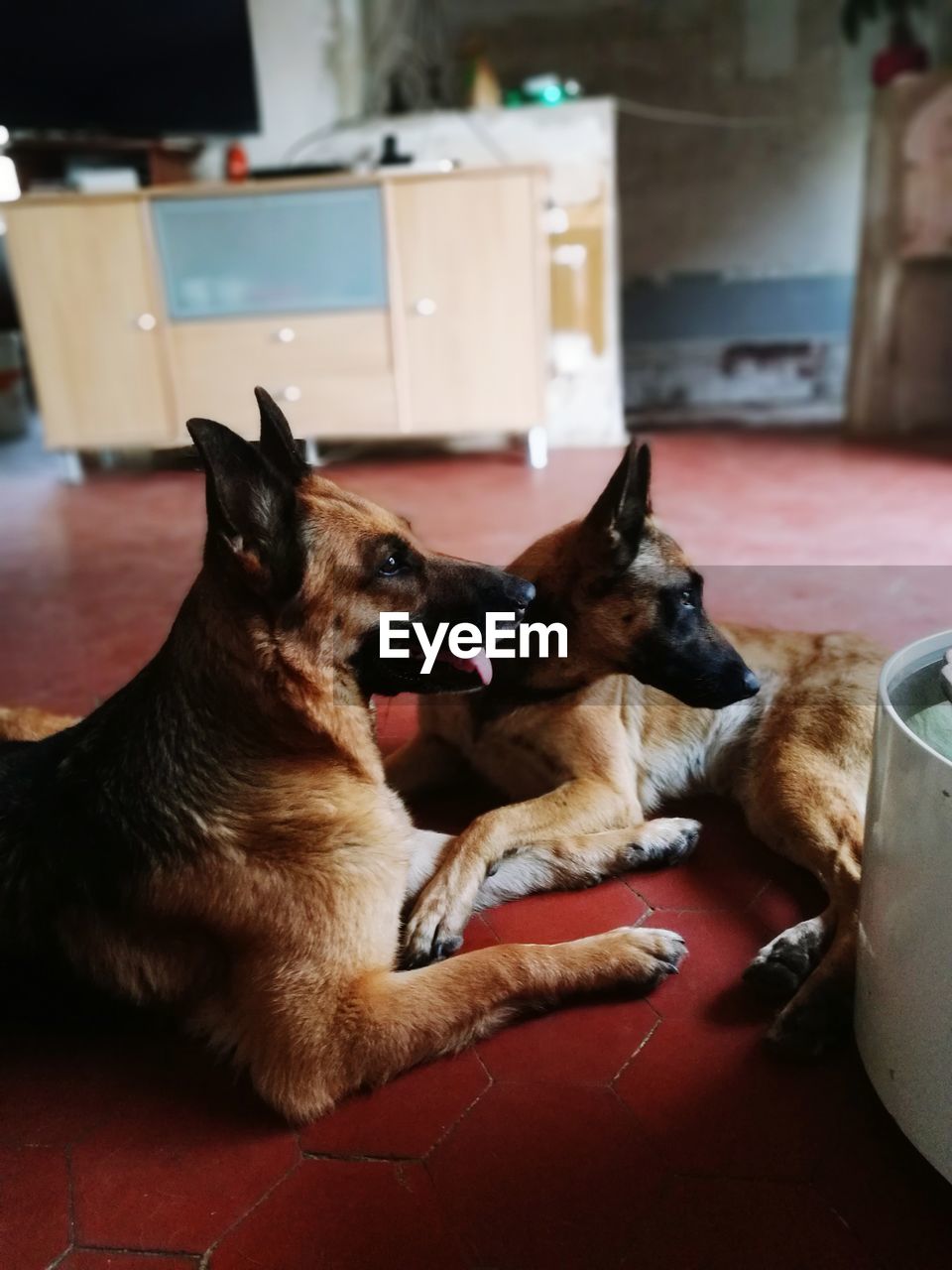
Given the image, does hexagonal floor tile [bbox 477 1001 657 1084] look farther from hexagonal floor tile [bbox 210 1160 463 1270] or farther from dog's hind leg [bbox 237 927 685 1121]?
hexagonal floor tile [bbox 210 1160 463 1270]

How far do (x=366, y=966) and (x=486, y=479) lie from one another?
395 centimetres

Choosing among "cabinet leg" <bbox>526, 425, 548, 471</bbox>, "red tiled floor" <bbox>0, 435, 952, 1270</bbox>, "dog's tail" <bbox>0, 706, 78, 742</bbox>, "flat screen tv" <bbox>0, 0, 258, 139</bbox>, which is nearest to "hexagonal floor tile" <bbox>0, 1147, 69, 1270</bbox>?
"red tiled floor" <bbox>0, 435, 952, 1270</bbox>

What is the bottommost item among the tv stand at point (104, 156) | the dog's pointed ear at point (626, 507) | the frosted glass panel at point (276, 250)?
the dog's pointed ear at point (626, 507)

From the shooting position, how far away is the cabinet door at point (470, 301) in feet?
16.2

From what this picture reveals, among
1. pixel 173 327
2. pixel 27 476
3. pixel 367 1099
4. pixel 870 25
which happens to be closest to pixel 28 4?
pixel 173 327

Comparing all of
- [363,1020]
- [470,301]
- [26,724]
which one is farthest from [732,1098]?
[470,301]

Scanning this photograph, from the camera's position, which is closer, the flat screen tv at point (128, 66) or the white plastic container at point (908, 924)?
the white plastic container at point (908, 924)

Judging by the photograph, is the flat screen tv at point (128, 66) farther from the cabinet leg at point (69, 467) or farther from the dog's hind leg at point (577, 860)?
the dog's hind leg at point (577, 860)

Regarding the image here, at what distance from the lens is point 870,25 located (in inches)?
251

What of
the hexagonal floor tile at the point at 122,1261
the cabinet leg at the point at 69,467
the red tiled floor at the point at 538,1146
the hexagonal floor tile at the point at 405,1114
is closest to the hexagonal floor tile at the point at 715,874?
the red tiled floor at the point at 538,1146

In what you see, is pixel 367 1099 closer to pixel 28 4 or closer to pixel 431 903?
pixel 431 903

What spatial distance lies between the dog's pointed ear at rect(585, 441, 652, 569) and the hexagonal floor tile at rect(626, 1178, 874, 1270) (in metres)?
1.02

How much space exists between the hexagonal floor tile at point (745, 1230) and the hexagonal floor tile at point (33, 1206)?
0.72m

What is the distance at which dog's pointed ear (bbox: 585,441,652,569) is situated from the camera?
5.45 ft
